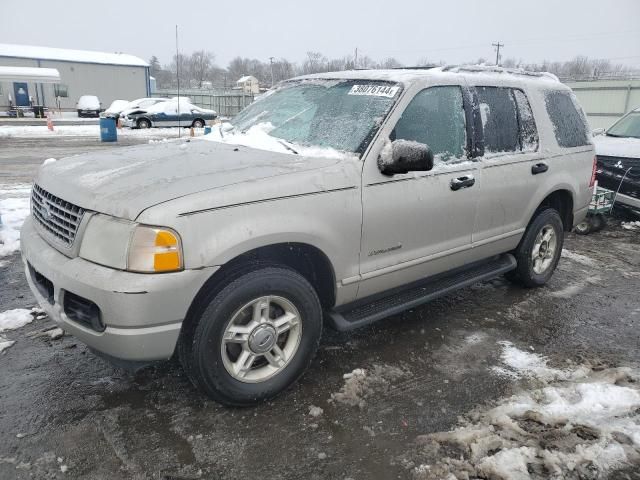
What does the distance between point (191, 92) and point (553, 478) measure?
43.5m

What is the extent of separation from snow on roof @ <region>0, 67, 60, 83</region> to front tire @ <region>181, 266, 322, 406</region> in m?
41.9

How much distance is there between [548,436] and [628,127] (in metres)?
7.77

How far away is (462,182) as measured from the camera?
144 inches

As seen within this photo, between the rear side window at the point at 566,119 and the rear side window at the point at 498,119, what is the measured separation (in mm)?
605

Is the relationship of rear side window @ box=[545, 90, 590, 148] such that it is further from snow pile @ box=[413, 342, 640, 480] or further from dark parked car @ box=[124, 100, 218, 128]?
dark parked car @ box=[124, 100, 218, 128]

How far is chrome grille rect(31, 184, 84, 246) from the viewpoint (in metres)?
2.66

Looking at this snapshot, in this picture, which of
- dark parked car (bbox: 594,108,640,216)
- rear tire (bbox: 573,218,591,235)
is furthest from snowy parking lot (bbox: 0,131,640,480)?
dark parked car (bbox: 594,108,640,216)

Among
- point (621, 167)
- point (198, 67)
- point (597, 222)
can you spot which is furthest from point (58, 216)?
point (198, 67)

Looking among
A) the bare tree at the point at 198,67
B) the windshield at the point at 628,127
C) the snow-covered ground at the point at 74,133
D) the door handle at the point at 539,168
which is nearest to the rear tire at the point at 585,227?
the windshield at the point at 628,127

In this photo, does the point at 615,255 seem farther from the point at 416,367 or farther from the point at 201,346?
the point at 201,346

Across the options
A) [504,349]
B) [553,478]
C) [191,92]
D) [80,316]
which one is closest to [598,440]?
[553,478]

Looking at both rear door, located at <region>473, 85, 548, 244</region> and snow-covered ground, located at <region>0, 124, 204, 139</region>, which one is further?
snow-covered ground, located at <region>0, 124, 204, 139</region>

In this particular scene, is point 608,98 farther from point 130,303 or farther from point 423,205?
point 130,303

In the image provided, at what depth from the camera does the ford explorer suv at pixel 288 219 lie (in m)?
2.46
